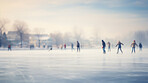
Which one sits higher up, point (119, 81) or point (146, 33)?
point (146, 33)

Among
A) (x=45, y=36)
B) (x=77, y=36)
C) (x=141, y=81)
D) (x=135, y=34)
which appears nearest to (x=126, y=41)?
(x=135, y=34)

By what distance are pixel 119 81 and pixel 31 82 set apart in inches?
101

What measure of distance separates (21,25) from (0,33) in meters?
11.7

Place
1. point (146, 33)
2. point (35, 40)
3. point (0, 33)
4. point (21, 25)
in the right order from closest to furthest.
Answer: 1. point (0, 33)
2. point (21, 25)
3. point (146, 33)
4. point (35, 40)

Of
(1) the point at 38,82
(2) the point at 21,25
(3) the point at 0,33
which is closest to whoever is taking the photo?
(1) the point at 38,82

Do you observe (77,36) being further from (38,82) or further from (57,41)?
(38,82)

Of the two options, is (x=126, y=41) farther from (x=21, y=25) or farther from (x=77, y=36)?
(x=21, y=25)

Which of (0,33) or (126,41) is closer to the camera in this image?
(0,33)

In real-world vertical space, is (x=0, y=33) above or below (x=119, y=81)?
above

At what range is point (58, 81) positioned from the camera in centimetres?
554

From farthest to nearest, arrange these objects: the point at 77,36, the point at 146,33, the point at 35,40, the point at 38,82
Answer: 1. the point at 35,40
2. the point at 146,33
3. the point at 77,36
4. the point at 38,82

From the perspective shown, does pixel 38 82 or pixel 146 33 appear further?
pixel 146 33

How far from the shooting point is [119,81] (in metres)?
5.48

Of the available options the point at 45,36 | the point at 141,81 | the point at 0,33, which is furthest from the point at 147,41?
the point at 141,81
